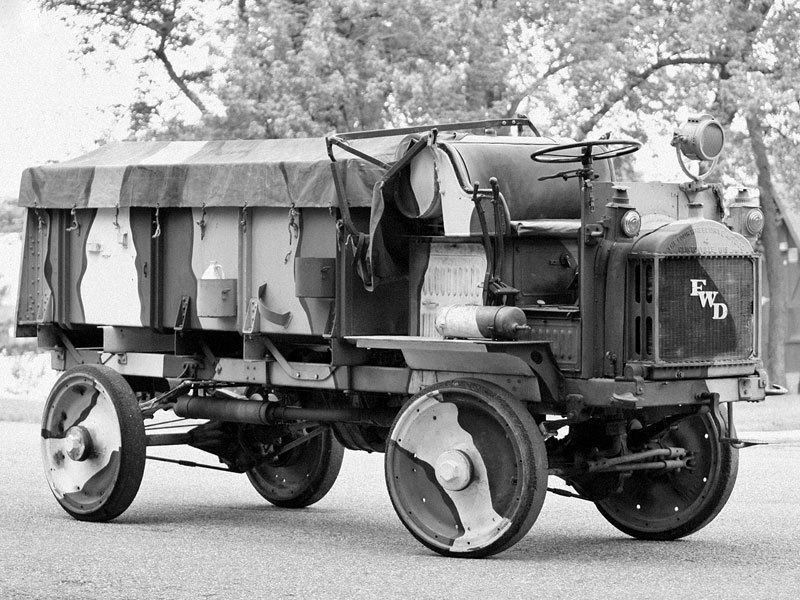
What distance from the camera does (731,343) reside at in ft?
30.7

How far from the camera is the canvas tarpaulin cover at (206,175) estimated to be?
9.92 m

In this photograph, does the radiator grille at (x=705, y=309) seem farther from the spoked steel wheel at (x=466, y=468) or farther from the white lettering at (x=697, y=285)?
the spoked steel wheel at (x=466, y=468)

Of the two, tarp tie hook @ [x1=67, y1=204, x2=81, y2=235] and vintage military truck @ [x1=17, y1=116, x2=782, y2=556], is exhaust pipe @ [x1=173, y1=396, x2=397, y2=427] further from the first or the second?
tarp tie hook @ [x1=67, y1=204, x2=81, y2=235]

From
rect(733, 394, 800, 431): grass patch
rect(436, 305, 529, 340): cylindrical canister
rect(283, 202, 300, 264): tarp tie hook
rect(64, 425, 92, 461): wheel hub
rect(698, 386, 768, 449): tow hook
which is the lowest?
rect(733, 394, 800, 431): grass patch

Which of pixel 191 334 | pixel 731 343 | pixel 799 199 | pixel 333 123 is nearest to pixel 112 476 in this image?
pixel 191 334

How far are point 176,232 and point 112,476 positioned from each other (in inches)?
71.3

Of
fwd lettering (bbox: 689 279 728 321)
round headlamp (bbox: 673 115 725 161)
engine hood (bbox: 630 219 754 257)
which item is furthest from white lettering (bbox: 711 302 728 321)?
round headlamp (bbox: 673 115 725 161)

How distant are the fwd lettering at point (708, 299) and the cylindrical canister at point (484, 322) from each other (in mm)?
1073

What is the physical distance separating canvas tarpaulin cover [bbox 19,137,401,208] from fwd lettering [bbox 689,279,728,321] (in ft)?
7.03

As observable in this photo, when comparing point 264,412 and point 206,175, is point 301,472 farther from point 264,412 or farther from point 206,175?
point 206,175

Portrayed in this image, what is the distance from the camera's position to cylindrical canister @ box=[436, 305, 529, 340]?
8766mm

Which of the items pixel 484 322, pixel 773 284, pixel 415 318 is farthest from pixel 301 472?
pixel 773 284

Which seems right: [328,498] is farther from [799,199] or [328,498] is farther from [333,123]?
[799,199]

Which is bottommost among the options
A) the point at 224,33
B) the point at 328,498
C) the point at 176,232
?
the point at 328,498
